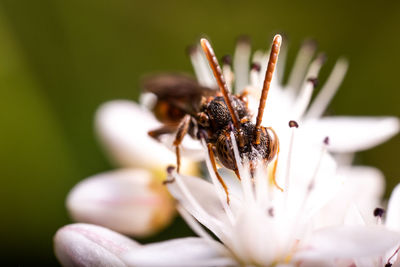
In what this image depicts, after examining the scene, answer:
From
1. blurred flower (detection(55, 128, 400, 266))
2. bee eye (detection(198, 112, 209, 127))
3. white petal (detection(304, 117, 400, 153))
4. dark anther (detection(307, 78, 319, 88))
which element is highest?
bee eye (detection(198, 112, 209, 127))

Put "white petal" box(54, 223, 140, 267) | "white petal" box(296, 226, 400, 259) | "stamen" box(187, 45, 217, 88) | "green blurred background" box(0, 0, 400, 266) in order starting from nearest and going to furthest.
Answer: "white petal" box(296, 226, 400, 259)
"white petal" box(54, 223, 140, 267)
"stamen" box(187, 45, 217, 88)
"green blurred background" box(0, 0, 400, 266)

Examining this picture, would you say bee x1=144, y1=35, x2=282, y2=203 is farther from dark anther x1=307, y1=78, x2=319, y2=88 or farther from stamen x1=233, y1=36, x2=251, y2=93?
stamen x1=233, y1=36, x2=251, y2=93

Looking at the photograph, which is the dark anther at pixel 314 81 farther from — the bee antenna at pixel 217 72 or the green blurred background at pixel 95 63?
the green blurred background at pixel 95 63

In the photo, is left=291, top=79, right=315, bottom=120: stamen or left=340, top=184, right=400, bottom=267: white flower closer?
left=340, top=184, right=400, bottom=267: white flower

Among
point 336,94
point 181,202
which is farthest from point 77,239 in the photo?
point 336,94

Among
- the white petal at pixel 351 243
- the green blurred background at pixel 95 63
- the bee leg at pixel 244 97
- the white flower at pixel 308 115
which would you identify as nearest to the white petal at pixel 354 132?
the white flower at pixel 308 115

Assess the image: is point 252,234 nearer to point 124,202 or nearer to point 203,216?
point 203,216

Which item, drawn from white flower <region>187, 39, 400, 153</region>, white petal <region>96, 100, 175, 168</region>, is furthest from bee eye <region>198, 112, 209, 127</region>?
white petal <region>96, 100, 175, 168</region>

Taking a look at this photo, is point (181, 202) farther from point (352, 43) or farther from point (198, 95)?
point (352, 43)
